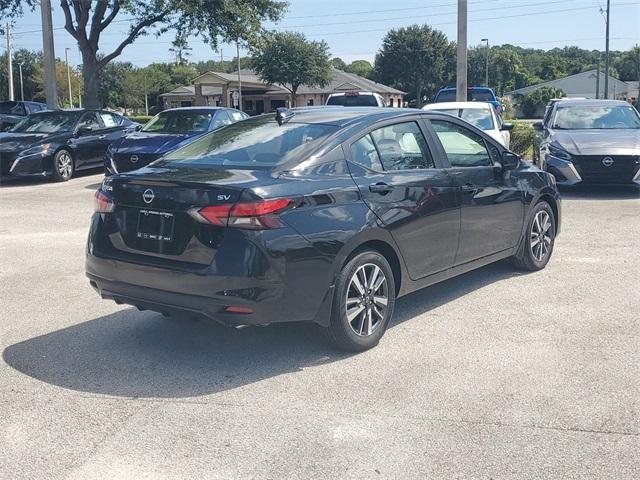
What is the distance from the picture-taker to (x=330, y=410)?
4.04 metres

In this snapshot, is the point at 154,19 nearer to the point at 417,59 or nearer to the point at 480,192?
the point at 480,192

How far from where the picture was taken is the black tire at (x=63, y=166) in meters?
15.3

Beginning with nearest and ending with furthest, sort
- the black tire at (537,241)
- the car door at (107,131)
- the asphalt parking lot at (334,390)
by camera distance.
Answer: the asphalt parking lot at (334,390), the black tire at (537,241), the car door at (107,131)

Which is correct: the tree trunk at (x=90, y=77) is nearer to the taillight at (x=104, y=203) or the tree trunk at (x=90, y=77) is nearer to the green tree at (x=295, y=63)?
the taillight at (x=104, y=203)

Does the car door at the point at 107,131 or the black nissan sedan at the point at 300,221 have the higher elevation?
the car door at the point at 107,131

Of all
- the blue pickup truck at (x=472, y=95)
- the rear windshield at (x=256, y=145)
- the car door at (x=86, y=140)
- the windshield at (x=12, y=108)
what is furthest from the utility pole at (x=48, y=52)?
the rear windshield at (x=256, y=145)

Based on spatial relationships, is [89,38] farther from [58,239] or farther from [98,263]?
[98,263]

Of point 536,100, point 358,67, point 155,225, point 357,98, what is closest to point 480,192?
point 155,225

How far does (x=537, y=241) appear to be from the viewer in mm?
7074

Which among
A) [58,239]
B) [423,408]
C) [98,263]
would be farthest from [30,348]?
[58,239]

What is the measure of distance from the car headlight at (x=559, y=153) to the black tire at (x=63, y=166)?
10.1 meters

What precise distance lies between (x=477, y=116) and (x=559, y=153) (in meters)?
2.70

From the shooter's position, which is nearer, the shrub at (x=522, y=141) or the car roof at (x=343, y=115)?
the car roof at (x=343, y=115)

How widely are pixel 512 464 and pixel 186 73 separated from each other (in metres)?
108
